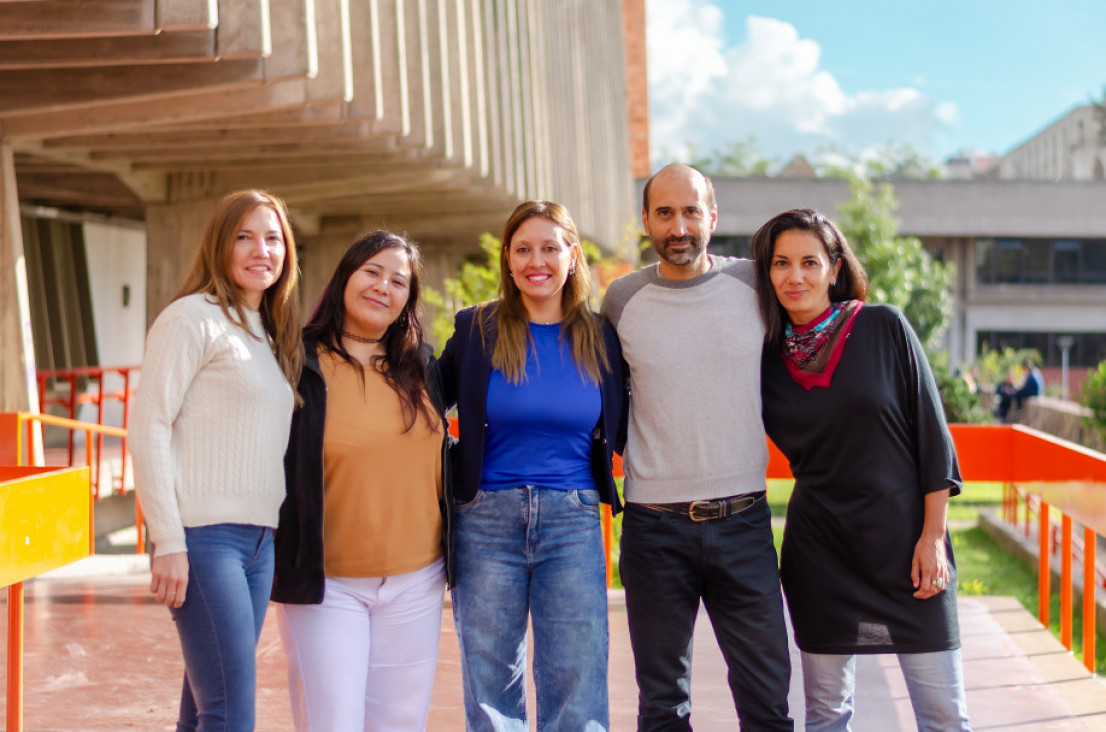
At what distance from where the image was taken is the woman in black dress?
3441mm

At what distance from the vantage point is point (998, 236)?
42531 millimetres

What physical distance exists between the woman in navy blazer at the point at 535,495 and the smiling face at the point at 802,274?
1.89ft

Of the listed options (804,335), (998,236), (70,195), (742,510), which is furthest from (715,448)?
(998,236)

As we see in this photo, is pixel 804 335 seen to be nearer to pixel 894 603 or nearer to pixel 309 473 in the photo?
pixel 894 603

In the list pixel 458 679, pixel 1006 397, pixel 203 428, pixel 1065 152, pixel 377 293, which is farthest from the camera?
pixel 1065 152

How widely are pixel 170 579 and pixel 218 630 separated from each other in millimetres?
176

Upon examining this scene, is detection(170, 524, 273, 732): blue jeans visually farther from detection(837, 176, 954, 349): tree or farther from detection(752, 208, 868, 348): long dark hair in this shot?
detection(837, 176, 954, 349): tree

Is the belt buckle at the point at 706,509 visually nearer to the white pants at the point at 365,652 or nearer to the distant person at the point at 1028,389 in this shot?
the white pants at the point at 365,652

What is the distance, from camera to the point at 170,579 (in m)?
2.94

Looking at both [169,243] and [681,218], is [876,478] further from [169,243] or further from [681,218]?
[169,243]

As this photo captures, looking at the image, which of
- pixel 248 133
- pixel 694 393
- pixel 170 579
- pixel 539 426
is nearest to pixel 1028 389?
pixel 248 133

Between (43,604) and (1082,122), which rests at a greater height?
(1082,122)

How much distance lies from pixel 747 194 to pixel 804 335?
38.0 metres

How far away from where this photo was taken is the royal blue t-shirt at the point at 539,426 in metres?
3.38
